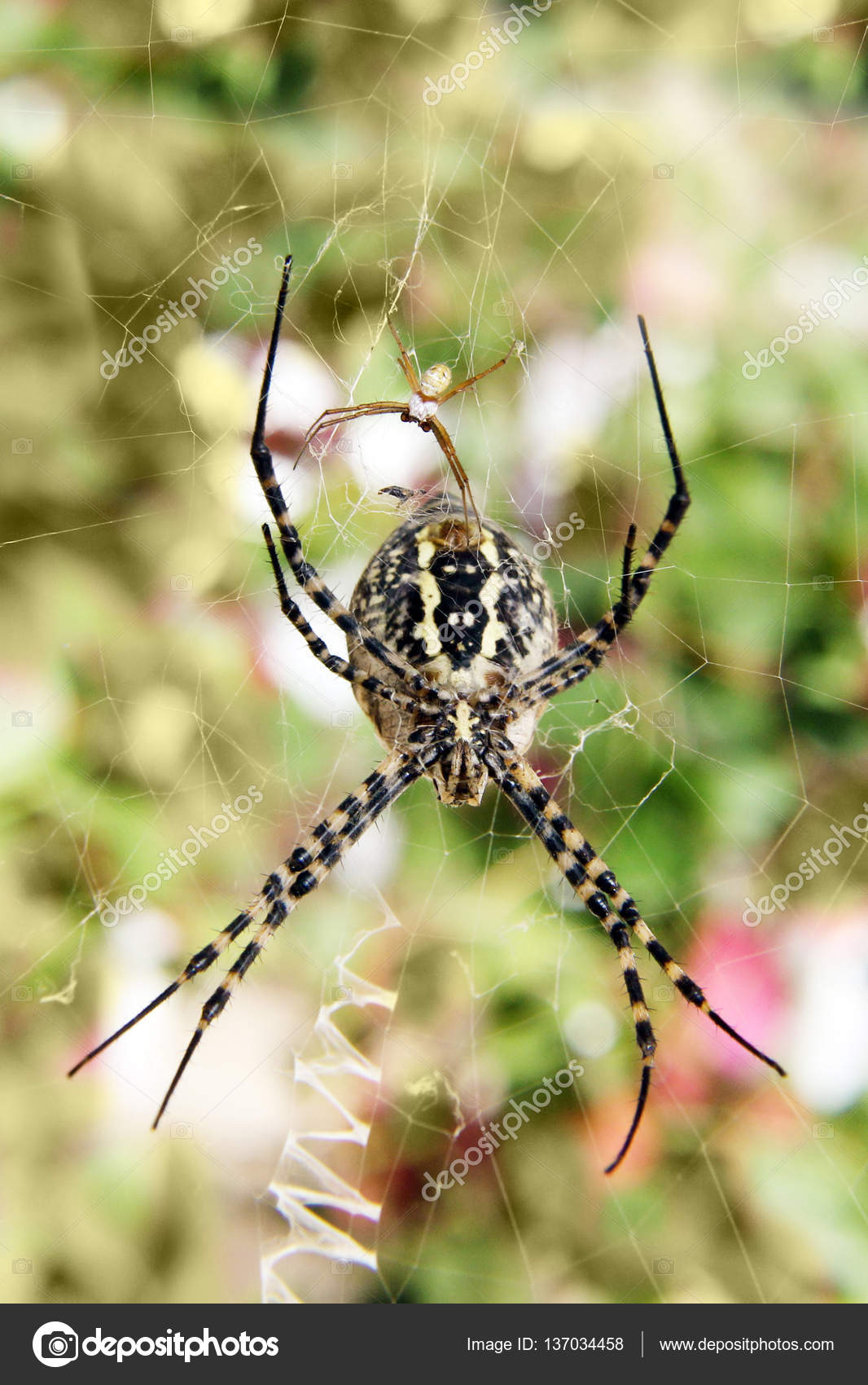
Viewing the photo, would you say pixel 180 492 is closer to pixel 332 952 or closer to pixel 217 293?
pixel 217 293

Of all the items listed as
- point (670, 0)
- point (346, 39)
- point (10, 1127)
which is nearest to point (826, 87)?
point (670, 0)

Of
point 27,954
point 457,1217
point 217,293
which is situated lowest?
point 457,1217

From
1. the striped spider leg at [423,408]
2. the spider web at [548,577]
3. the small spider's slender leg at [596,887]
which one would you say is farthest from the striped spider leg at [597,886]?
the striped spider leg at [423,408]

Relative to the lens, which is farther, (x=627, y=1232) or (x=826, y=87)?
(x=627, y=1232)

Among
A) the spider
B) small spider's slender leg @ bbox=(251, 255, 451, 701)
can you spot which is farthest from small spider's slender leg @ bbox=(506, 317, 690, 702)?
small spider's slender leg @ bbox=(251, 255, 451, 701)

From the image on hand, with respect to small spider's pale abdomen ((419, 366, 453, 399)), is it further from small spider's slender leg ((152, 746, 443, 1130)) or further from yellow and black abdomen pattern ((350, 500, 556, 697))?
small spider's slender leg ((152, 746, 443, 1130))

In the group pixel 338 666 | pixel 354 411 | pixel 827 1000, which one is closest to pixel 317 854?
pixel 338 666
